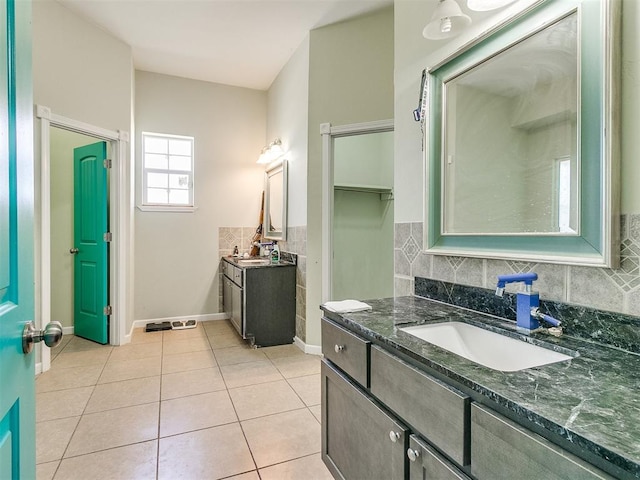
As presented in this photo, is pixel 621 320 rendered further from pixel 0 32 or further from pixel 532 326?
pixel 0 32

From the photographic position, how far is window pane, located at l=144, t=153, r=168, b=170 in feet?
13.6

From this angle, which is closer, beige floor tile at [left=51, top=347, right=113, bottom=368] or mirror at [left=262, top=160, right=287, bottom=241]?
beige floor tile at [left=51, top=347, right=113, bottom=368]

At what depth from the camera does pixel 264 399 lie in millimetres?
2371

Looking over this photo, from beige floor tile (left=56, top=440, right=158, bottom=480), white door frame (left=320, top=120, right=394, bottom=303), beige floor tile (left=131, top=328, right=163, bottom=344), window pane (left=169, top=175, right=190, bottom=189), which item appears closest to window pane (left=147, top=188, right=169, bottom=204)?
window pane (left=169, top=175, right=190, bottom=189)

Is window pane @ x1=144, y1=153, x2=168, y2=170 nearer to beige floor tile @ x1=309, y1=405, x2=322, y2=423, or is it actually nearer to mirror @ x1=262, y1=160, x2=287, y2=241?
mirror @ x1=262, y1=160, x2=287, y2=241

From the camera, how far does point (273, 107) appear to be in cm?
430

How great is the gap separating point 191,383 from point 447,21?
9.28ft

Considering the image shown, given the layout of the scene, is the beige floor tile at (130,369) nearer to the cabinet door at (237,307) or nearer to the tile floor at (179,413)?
the tile floor at (179,413)

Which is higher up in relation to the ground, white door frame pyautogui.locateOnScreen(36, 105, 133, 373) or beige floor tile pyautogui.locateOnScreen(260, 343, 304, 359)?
white door frame pyautogui.locateOnScreen(36, 105, 133, 373)

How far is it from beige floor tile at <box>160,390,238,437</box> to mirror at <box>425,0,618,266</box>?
5.58ft

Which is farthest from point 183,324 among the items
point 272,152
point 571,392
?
point 571,392

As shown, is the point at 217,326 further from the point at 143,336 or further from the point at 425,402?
the point at 425,402

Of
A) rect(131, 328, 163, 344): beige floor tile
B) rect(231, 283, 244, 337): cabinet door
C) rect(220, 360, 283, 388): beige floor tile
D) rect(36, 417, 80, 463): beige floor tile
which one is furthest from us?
rect(131, 328, 163, 344): beige floor tile

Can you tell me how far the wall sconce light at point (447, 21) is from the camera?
1.31 metres
